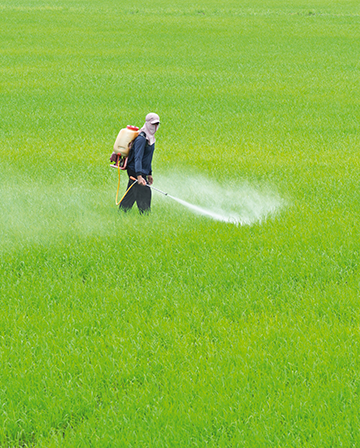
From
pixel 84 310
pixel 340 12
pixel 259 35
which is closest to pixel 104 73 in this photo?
pixel 259 35

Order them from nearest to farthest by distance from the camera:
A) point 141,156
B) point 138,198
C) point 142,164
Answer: point 141,156 < point 142,164 < point 138,198

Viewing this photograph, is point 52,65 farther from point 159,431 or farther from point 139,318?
point 159,431

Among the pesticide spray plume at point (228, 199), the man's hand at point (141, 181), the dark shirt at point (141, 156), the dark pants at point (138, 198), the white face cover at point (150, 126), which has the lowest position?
the pesticide spray plume at point (228, 199)

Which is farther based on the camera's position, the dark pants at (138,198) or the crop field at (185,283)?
the dark pants at (138,198)

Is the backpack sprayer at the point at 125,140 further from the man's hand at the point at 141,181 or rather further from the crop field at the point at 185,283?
the crop field at the point at 185,283

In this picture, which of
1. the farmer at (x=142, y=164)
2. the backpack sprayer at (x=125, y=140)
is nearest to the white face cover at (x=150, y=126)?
the farmer at (x=142, y=164)

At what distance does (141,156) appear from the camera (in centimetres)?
709

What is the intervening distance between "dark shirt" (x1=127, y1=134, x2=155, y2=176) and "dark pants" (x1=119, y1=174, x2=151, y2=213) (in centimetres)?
25

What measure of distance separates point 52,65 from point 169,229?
63.4 ft

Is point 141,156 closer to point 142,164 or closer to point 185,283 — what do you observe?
point 142,164

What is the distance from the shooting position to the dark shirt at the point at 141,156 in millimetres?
7074

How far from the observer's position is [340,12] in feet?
149

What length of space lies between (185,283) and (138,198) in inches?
86.2

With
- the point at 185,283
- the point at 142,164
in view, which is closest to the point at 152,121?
the point at 142,164
